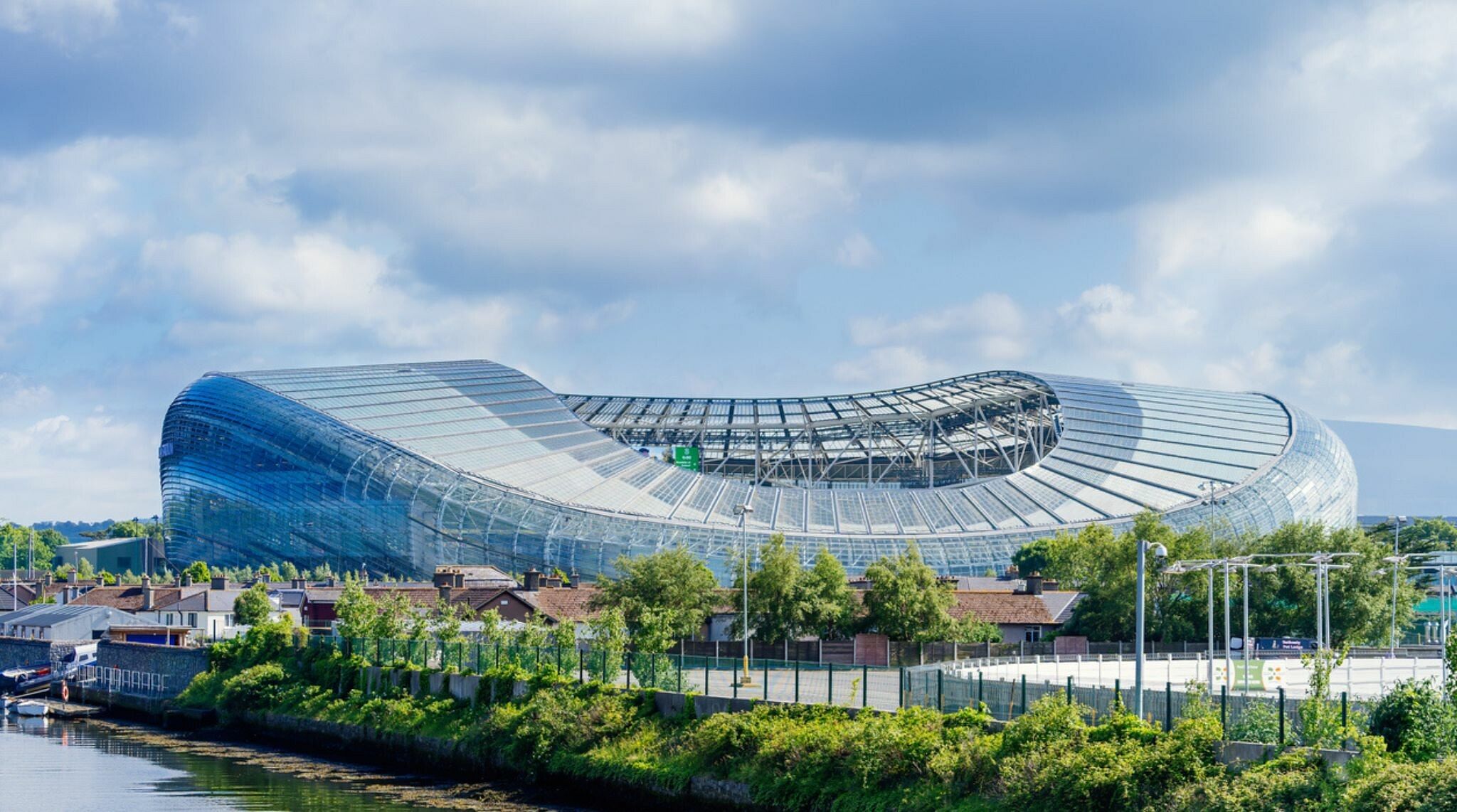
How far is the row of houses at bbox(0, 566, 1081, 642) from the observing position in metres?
89.9

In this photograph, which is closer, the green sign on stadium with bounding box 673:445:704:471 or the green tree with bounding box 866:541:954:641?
the green tree with bounding box 866:541:954:641

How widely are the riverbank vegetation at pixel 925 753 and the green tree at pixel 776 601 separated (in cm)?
2298

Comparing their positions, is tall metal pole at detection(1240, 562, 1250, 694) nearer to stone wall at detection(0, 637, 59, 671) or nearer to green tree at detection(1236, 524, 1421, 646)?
green tree at detection(1236, 524, 1421, 646)

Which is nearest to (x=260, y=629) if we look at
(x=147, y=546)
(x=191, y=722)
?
(x=191, y=722)

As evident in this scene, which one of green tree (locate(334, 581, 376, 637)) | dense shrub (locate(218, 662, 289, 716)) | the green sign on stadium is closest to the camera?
dense shrub (locate(218, 662, 289, 716))

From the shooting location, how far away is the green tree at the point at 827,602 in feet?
265

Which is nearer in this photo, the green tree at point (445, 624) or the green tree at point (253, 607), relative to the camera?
the green tree at point (445, 624)

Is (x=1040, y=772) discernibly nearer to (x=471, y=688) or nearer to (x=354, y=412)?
(x=471, y=688)

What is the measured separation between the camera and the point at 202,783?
2117 inches

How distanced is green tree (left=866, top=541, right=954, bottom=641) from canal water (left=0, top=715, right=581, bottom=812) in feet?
95.6

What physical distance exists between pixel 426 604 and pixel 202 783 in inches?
1584

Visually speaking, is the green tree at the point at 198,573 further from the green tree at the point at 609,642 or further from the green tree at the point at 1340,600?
the green tree at the point at 1340,600

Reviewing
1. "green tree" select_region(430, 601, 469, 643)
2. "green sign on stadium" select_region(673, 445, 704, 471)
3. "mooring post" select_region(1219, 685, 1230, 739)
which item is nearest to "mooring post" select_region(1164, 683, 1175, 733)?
"mooring post" select_region(1219, 685, 1230, 739)

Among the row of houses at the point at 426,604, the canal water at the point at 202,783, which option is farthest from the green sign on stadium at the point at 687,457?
the canal water at the point at 202,783
